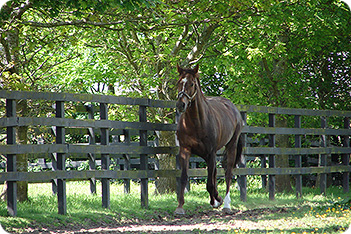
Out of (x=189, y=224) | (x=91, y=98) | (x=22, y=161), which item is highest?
(x=91, y=98)

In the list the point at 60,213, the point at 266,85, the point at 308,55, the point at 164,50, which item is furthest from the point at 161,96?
the point at 60,213

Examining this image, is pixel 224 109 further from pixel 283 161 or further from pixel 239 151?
pixel 283 161

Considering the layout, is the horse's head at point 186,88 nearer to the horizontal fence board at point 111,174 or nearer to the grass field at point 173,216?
the horizontal fence board at point 111,174

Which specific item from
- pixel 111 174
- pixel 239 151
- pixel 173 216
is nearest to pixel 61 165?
pixel 111 174

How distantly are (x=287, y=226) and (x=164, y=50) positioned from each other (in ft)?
20.9

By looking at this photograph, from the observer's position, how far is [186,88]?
7.06 m

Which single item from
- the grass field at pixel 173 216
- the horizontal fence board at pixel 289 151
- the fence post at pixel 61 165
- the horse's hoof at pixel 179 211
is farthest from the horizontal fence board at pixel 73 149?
the horizontal fence board at pixel 289 151

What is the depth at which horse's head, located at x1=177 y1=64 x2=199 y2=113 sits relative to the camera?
6.84m

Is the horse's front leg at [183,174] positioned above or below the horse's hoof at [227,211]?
above

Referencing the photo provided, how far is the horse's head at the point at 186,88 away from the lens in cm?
684

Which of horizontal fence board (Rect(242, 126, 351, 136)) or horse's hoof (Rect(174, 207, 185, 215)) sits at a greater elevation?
horizontal fence board (Rect(242, 126, 351, 136))

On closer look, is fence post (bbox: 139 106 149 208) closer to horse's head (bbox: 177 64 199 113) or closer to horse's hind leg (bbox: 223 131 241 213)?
horse's head (bbox: 177 64 199 113)

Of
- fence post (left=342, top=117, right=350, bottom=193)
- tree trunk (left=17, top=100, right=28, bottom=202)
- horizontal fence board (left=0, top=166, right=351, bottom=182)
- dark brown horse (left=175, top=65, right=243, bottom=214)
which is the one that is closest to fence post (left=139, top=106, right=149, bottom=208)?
horizontal fence board (left=0, top=166, right=351, bottom=182)

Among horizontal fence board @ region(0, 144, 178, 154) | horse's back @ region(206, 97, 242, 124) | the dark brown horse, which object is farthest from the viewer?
horse's back @ region(206, 97, 242, 124)
